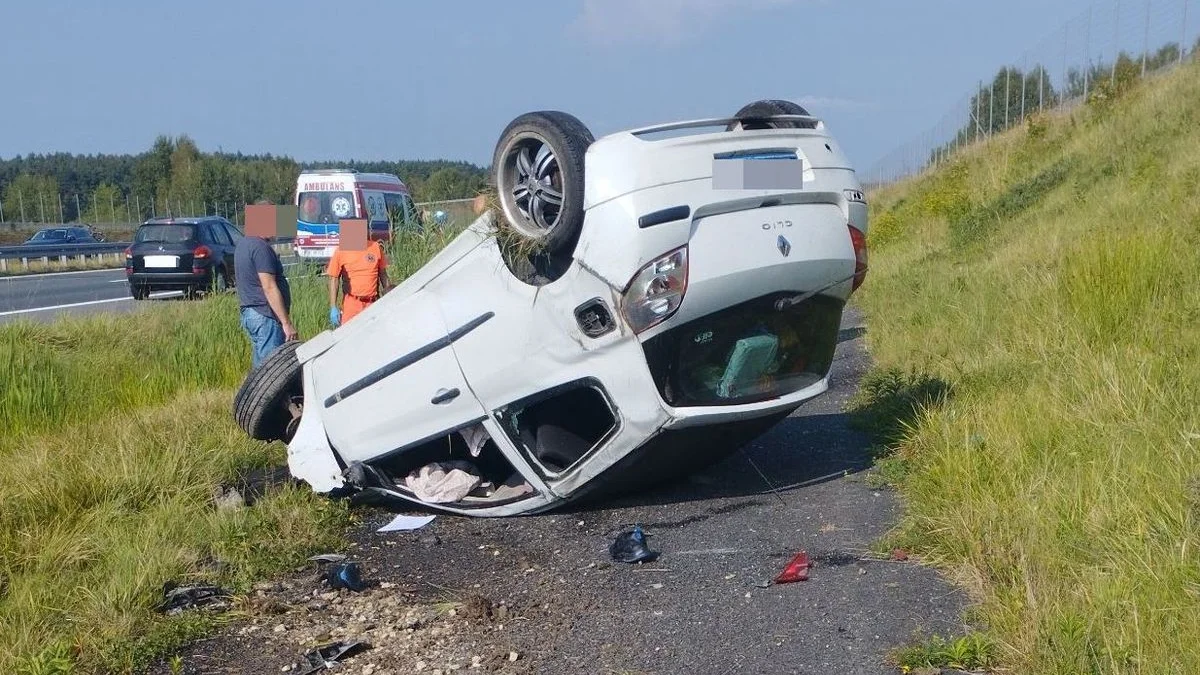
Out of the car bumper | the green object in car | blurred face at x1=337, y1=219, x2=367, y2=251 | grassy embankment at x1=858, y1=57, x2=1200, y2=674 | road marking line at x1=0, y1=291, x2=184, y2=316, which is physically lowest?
road marking line at x1=0, y1=291, x2=184, y2=316

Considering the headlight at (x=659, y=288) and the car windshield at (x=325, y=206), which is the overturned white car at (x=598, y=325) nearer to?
the headlight at (x=659, y=288)

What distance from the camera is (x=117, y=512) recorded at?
5848 millimetres

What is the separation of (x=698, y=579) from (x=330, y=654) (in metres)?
1.52

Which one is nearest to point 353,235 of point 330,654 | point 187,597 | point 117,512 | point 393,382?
point 393,382

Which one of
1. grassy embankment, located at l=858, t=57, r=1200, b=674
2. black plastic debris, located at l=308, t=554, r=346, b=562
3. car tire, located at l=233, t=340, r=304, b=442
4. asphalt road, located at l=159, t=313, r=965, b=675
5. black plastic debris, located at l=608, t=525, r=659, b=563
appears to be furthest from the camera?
car tire, located at l=233, t=340, r=304, b=442

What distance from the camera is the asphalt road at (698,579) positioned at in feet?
13.1

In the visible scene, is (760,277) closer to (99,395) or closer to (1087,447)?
(1087,447)

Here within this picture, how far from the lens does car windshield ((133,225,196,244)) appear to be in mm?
20859

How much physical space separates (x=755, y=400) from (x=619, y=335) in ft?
2.83

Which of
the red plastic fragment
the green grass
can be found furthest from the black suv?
the green grass

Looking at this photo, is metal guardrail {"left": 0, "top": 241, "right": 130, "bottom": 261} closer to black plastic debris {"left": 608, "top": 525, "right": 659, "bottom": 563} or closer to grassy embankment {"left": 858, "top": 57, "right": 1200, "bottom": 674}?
grassy embankment {"left": 858, "top": 57, "right": 1200, "bottom": 674}

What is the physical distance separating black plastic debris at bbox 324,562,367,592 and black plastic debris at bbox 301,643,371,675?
66 centimetres

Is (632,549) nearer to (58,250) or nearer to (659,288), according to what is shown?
(659,288)

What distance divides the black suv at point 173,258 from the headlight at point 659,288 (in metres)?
16.3
